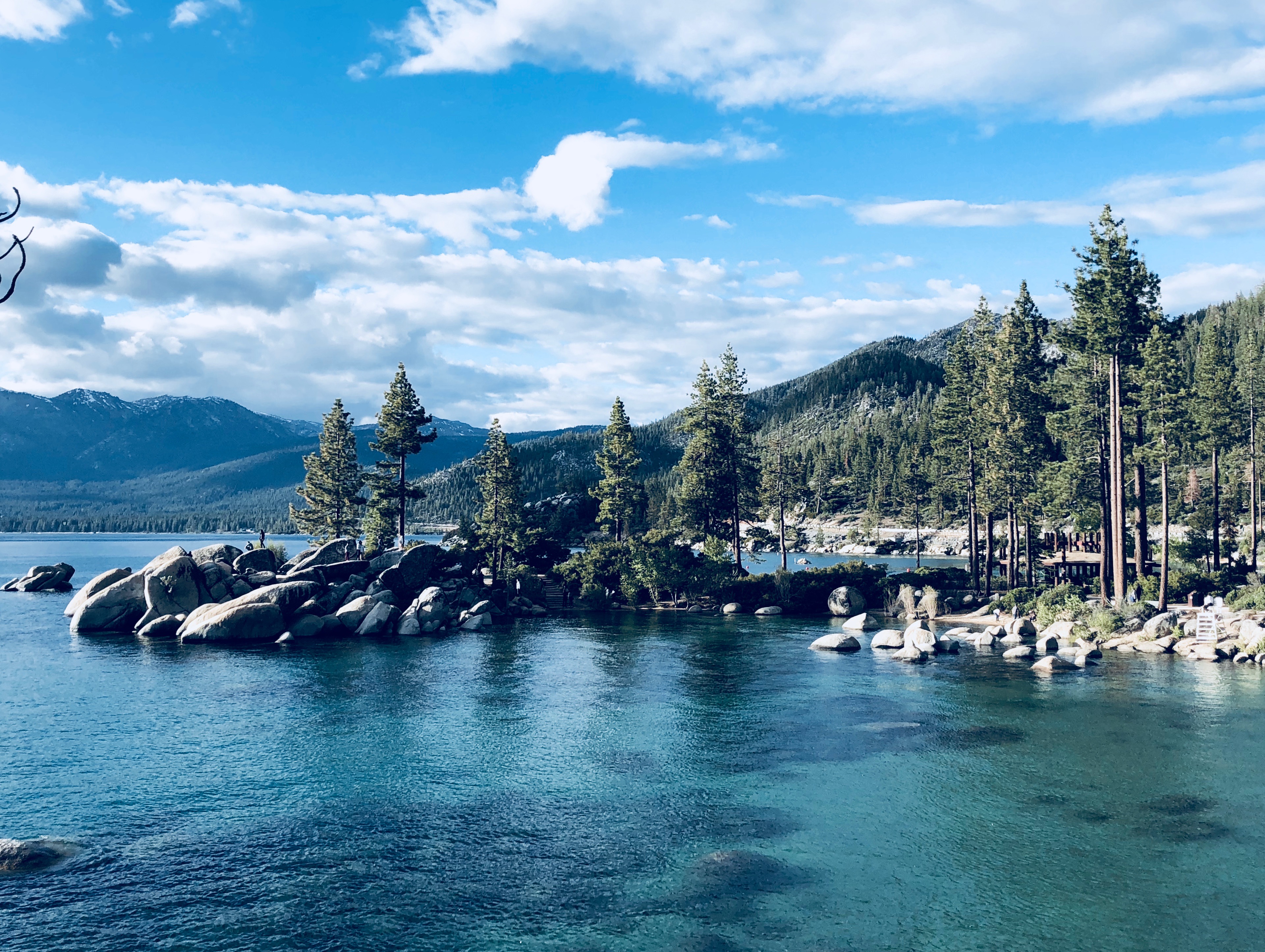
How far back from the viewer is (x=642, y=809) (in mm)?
22188

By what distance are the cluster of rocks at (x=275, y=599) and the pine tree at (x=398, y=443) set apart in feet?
23.8

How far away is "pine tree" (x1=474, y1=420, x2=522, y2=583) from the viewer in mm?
73125

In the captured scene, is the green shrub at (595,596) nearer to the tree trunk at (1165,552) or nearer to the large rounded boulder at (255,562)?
the large rounded boulder at (255,562)

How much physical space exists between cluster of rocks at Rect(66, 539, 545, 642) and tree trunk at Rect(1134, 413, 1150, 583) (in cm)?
4893

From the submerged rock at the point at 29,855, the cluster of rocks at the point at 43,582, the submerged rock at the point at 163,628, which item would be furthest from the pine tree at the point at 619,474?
the cluster of rocks at the point at 43,582

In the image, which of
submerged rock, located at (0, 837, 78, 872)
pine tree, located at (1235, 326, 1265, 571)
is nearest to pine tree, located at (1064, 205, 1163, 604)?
pine tree, located at (1235, 326, 1265, 571)

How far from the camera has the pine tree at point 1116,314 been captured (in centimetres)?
5072

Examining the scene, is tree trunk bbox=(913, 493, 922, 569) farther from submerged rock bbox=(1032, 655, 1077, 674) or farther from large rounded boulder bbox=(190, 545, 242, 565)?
large rounded boulder bbox=(190, 545, 242, 565)

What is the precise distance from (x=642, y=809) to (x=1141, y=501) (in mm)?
48217

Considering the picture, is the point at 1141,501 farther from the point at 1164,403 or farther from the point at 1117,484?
the point at 1164,403

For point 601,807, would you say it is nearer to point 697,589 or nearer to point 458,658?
point 458,658

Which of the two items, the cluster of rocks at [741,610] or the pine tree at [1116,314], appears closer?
the pine tree at [1116,314]

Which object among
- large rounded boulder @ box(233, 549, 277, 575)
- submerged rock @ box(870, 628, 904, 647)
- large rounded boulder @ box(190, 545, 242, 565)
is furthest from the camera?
large rounded boulder @ box(233, 549, 277, 575)

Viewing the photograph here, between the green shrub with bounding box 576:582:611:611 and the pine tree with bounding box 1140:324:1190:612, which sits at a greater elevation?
the pine tree with bounding box 1140:324:1190:612
